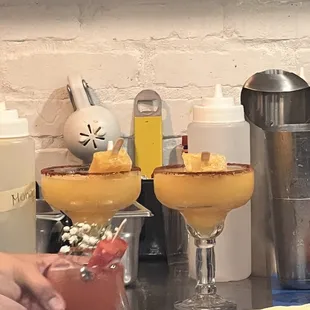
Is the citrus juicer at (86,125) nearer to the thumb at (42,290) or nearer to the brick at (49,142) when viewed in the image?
the brick at (49,142)

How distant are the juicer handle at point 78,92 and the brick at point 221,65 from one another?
13 centimetres

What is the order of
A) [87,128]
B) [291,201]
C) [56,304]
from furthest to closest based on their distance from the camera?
[87,128] → [291,201] → [56,304]

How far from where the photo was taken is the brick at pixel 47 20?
1.22m

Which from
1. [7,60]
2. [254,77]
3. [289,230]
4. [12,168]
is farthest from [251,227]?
[7,60]

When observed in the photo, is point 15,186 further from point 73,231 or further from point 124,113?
point 124,113

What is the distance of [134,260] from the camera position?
991 millimetres

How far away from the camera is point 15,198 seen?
921 millimetres

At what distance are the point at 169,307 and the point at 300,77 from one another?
39 centimetres

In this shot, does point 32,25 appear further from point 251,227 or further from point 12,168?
point 251,227

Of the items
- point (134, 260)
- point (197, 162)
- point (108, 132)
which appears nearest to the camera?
point (197, 162)

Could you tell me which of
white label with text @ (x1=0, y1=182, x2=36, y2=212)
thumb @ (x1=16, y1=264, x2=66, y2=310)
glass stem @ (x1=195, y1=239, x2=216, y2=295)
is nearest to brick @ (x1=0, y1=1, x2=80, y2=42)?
white label with text @ (x1=0, y1=182, x2=36, y2=212)

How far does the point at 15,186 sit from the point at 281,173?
32 cm

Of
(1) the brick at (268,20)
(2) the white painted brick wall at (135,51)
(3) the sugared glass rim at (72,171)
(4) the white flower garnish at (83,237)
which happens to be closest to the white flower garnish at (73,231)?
(4) the white flower garnish at (83,237)

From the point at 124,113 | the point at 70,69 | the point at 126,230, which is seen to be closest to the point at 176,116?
the point at 124,113
